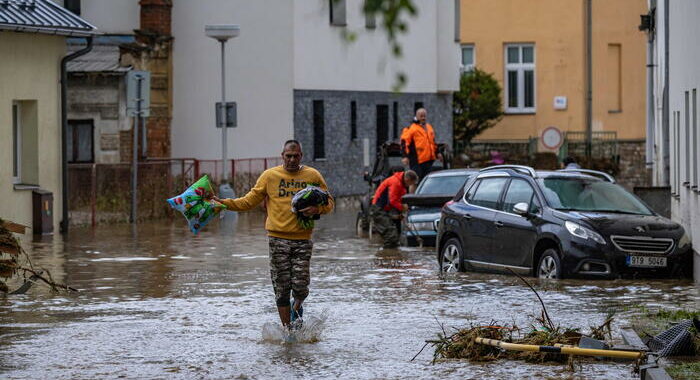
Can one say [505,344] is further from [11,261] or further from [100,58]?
[100,58]

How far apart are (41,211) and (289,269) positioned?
16260 mm

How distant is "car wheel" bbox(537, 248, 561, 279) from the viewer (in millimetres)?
19814

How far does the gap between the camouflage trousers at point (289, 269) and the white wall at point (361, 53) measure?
24.2 meters

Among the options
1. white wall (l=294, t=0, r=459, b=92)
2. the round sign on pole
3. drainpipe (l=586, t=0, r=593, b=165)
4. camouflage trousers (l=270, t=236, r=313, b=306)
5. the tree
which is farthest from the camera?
the tree

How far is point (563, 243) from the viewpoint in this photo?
64.6ft

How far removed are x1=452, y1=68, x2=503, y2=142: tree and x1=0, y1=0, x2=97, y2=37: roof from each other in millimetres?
28582

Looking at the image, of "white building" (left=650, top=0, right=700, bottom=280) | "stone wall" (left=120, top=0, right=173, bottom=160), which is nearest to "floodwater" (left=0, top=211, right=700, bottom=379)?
"white building" (left=650, top=0, right=700, bottom=280)

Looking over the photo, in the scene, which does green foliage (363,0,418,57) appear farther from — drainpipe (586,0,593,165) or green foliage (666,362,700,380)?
drainpipe (586,0,593,165)

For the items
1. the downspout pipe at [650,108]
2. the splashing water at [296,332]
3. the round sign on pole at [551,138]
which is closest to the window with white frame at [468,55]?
the round sign on pole at [551,138]

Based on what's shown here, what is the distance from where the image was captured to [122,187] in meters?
36.4

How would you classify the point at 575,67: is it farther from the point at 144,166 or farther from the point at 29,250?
the point at 29,250

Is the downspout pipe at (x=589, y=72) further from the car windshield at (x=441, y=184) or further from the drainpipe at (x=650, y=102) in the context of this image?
the car windshield at (x=441, y=184)

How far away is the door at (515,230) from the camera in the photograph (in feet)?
66.8

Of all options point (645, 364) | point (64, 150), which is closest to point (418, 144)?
point (64, 150)
